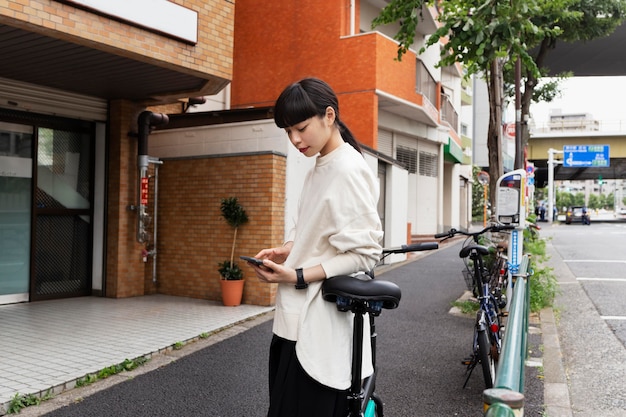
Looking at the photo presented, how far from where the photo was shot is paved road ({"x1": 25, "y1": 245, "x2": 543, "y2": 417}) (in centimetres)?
404

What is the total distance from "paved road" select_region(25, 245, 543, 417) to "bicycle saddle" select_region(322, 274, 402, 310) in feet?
8.12

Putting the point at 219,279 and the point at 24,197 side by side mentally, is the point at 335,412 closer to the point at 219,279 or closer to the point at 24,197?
the point at 219,279

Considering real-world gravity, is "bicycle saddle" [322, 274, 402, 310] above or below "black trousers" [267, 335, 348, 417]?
Result: above

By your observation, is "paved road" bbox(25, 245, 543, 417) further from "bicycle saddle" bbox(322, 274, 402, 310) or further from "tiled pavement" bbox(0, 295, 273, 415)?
"bicycle saddle" bbox(322, 274, 402, 310)

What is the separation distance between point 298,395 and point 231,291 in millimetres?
6122

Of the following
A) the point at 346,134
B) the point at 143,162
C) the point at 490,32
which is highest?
the point at 490,32

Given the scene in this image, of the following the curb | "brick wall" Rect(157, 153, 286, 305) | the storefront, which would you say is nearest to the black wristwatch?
the curb

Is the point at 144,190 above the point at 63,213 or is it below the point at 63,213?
above

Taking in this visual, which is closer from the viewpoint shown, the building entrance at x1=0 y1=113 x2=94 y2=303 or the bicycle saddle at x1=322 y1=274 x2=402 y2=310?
the bicycle saddle at x1=322 y1=274 x2=402 y2=310

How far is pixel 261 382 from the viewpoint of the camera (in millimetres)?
4664

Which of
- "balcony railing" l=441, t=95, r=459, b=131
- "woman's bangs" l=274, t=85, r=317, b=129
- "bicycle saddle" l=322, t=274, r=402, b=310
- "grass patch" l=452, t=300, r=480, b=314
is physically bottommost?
"grass patch" l=452, t=300, r=480, b=314

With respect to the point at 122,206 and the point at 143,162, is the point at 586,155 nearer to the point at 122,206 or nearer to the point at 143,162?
the point at 143,162

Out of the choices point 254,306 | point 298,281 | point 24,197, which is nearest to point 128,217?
point 24,197

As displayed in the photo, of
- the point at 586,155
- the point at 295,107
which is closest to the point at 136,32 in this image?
the point at 295,107
